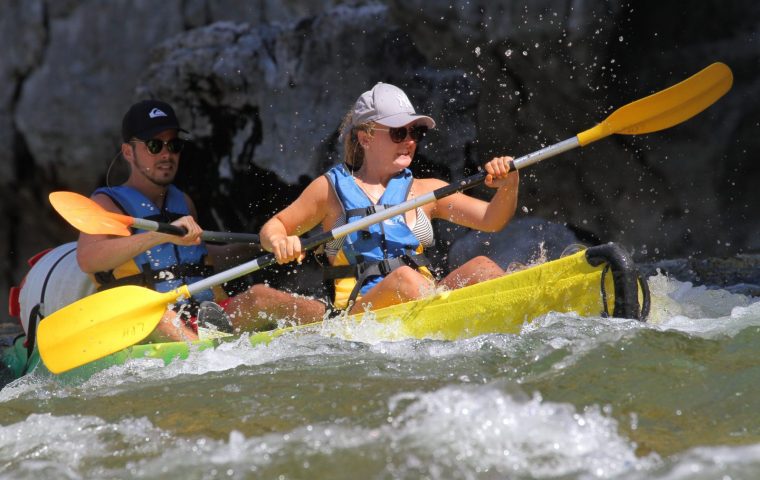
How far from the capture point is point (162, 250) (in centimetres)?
450

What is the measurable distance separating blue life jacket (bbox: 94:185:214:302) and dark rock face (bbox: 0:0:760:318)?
6.04 ft

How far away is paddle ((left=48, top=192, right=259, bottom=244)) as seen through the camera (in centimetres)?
416

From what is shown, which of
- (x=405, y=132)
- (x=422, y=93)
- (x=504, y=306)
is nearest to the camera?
(x=504, y=306)

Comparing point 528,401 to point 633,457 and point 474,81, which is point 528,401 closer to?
point 633,457

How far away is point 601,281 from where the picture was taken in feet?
10.9

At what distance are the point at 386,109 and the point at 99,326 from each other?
140 cm

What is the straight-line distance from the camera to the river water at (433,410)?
8.05 ft

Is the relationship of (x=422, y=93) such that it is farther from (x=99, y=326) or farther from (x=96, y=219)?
(x=99, y=326)

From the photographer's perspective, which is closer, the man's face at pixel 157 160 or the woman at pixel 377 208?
the woman at pixel 377 208

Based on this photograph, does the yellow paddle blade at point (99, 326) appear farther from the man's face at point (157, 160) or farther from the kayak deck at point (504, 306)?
the man's face at point (157, 160)

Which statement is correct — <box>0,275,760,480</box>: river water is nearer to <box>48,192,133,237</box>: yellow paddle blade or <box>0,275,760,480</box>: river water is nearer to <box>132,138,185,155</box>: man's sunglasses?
<box>48,192,133,237</box>: yellow paddle blade

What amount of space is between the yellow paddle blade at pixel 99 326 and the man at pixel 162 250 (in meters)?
0.20

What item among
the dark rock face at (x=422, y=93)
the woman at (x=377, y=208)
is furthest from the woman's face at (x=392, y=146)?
the dark rock face at (x=422, y=93)

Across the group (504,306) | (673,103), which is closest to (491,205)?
(504,306)
